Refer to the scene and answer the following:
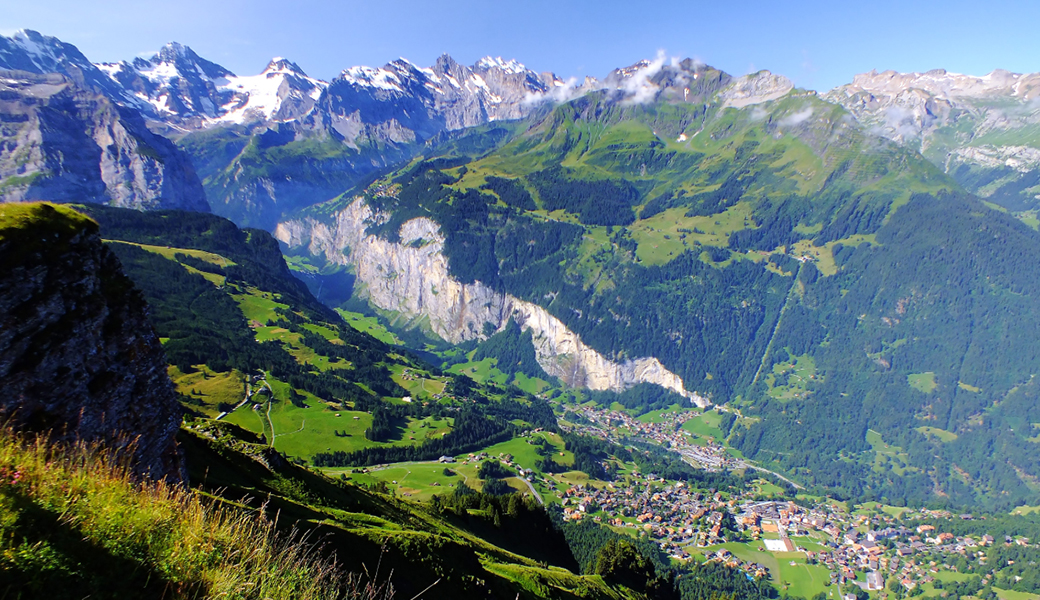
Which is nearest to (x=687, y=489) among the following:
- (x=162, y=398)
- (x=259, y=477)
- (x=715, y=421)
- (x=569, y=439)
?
(x=569, y=439)

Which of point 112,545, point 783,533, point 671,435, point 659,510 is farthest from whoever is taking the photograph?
point 671,435

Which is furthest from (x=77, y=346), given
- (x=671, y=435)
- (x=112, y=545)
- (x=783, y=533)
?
(x=671, y=435)

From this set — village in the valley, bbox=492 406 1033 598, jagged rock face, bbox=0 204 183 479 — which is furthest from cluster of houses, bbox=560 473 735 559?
jagged rock face, bbox=0 204 183 479

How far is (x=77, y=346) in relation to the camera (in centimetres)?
1317

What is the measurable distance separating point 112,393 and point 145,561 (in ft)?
37.0

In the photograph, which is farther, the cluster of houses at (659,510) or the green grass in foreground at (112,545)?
the cluster of houses at (659,510)

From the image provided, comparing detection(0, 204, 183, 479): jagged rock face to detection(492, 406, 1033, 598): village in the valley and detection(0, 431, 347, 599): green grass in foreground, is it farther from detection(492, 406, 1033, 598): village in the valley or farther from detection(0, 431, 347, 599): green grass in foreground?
detection(492, 406, 1033, 598): village in the valley

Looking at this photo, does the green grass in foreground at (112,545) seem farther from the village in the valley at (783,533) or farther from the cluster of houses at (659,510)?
the village in the valley at (783,533)

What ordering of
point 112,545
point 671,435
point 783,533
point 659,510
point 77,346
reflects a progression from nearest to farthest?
point 112,545 < point 77,346 < point 659,510 < point 783,533 < point 671,435

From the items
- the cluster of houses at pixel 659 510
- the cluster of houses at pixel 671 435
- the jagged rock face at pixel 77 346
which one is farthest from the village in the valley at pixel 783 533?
the jagged rock face at pixel 77 346

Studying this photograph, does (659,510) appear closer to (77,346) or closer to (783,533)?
(783,533)

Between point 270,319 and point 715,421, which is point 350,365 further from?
point 715,421

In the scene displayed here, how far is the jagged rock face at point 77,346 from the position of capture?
1190cm

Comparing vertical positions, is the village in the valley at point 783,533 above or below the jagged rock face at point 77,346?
below
